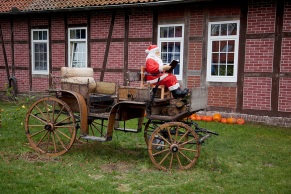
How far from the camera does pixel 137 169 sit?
5.54m

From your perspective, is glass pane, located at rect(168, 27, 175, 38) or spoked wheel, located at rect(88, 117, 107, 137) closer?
spoked wheel, located at rect(88, 117, 107, 137)

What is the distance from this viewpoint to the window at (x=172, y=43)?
10859 mm

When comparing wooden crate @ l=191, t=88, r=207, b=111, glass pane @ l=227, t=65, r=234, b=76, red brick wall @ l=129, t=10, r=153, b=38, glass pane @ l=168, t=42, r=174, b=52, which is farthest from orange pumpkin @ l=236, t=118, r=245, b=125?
wooden crate @ l=191, t=88, r=207, b=111

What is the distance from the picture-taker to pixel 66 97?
247 inches

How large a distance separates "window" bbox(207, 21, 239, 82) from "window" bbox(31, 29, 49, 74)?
257 inches

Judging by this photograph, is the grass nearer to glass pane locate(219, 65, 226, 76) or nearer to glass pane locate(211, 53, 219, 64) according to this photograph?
glass pane locate(219, 65, 226, 76)

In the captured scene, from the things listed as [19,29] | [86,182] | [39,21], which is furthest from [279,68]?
[19,29]

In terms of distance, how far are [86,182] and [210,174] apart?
6.06 ft

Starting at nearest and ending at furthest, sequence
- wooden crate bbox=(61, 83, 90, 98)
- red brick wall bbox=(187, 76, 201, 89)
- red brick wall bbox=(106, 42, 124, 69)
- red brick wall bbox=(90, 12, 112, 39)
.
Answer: wooden crate bbox=(61, 83, 90, 98), red brick wall bbox=(187, 76, 201, 89), red brick wall bbox=(106, 42, 124, 69), red brick wall bbox=(90, 12, 112, 39)

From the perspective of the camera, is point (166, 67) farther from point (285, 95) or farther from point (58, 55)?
point (58, 55)

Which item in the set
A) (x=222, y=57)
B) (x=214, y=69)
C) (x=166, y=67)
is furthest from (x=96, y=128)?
(x=222, y=57)

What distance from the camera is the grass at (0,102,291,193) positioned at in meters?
4.64

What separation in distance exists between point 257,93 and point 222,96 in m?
1.00

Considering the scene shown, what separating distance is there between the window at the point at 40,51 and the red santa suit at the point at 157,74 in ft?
28.3
